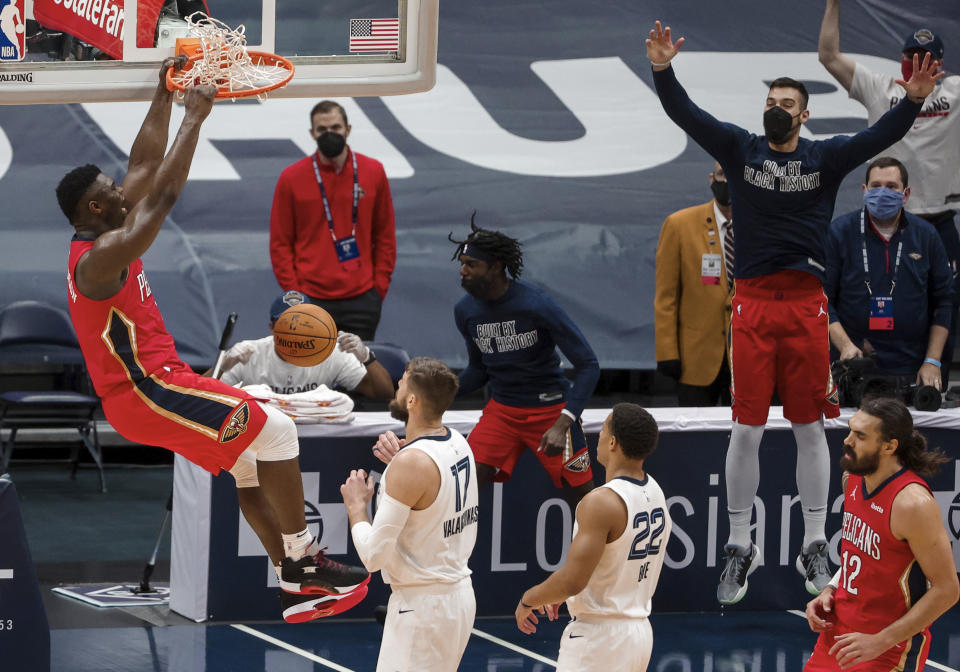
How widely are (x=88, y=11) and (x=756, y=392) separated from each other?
4065mm

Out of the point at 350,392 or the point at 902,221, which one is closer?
the point at 902,221

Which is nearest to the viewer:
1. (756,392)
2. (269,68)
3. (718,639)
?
(269,68)

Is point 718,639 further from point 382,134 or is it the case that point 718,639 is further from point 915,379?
point 382,134

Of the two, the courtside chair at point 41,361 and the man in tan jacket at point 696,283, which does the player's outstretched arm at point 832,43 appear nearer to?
the man in tan jacket at point 696,283

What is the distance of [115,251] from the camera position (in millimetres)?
5691

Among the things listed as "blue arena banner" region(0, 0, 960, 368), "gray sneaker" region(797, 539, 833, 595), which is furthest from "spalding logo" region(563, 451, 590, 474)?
"blue arena banner" region(0, 0, 960, 368)

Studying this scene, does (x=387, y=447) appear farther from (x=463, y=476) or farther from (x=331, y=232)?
(x=331, y=232)

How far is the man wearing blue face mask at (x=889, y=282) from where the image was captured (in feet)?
30.1

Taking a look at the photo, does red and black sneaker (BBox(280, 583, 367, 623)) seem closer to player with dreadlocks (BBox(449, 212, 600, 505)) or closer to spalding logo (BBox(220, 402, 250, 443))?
spalding logo (BBox(220, 402, 250, 443))

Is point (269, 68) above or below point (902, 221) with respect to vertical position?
above

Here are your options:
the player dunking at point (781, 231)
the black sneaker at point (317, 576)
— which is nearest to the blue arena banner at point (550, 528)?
the player dunking at point (781, 231)

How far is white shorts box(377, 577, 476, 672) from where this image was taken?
5.84m

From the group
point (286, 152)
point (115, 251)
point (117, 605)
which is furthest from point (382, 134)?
point (115, 251)

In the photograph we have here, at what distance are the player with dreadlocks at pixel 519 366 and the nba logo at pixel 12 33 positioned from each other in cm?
279
